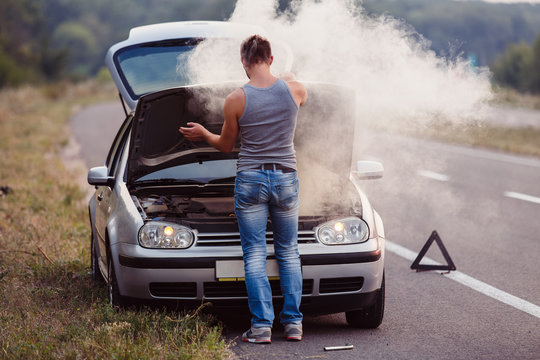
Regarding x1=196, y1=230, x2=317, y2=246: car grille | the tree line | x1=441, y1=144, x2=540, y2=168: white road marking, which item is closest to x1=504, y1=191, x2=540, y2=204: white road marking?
the tree line

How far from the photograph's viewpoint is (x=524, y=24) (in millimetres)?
116000

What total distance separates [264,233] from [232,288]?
42cm

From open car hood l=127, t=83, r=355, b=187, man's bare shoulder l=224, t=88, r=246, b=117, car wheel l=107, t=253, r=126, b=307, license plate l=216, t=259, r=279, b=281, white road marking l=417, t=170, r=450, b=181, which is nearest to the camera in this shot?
man's bare shoulder l=224, t=88, r=246, b=117

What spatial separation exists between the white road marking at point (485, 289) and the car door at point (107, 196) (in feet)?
9.87

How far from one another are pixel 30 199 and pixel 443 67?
17.8 feet

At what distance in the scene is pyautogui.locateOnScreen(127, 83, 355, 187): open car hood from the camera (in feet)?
18.2

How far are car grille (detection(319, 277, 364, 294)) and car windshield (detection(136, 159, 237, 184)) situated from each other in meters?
1.35

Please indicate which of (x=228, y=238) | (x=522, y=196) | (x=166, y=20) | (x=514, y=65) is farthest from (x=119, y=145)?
(x=166, y=20)

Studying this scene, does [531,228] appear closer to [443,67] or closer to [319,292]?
[443,67]

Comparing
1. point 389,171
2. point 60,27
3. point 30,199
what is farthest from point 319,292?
point 60,27

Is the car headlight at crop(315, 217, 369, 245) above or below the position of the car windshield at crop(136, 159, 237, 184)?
below

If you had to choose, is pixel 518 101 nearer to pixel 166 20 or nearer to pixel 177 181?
pixel 177 181

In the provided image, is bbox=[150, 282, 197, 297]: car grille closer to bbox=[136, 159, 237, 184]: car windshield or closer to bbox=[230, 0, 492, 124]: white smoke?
bbox=[136, 159, 237, 184]: car windshield

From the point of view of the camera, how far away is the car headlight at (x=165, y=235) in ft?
16.1
